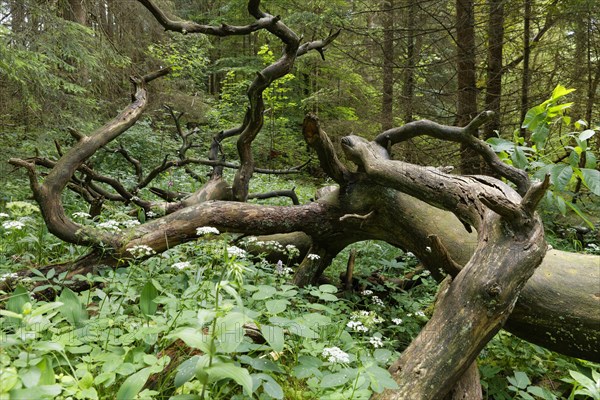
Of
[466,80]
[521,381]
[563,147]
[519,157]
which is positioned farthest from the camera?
[466,80]

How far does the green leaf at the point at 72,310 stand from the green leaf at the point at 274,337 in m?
0.98

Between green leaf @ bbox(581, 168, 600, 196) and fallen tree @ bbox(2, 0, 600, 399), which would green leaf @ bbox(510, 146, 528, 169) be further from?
green leaf @ bbox(581, 168, 600, 196)

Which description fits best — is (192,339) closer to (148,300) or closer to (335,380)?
(335,380)

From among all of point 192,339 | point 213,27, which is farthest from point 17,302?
point 213,27

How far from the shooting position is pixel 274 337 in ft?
5.10

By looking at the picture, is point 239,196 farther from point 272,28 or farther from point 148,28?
point 148,28

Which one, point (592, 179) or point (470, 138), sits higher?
point (470, 138)

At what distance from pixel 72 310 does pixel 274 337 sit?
1.11 metres

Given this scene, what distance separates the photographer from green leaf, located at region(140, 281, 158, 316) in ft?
6.45

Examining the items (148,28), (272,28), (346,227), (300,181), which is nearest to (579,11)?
(272,28)

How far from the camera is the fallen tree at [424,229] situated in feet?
6.08

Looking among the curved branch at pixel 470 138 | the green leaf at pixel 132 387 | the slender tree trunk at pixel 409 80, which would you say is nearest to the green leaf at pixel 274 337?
the green leaf at pixel 132 387

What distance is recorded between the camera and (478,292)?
1.87 metres

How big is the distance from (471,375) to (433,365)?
0.48m
